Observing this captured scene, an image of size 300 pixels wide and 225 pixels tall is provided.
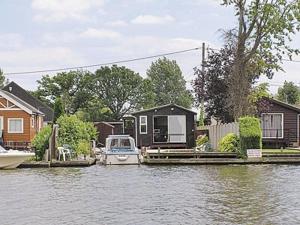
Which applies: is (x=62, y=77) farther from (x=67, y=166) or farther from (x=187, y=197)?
(x=187, y=197)

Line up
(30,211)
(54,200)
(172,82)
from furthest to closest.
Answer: (172,82)
(54,200)
(30,211)

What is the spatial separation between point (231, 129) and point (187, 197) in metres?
19.1

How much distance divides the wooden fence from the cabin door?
2.37 m

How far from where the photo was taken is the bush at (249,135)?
1259 inches

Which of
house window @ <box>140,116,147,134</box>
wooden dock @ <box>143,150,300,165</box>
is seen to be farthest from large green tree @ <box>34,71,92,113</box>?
wooden dock @ <box>143,150,300,165</box>

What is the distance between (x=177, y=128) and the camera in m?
47.3

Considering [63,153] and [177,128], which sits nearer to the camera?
[63,153]

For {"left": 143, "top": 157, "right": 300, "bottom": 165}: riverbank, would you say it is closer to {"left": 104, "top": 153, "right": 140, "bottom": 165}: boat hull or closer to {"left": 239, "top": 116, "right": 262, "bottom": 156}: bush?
{"left": 104, "top": 153, "right": 140, "bottom": 165}: boat hull

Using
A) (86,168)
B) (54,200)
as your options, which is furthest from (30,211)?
(86,168)

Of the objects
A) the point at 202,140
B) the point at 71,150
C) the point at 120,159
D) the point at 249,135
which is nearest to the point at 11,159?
the point at 71,150

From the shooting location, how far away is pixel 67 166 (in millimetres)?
29875

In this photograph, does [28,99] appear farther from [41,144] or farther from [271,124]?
[41,144]

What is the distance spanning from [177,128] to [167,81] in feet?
196

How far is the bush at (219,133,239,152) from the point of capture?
34000mm
